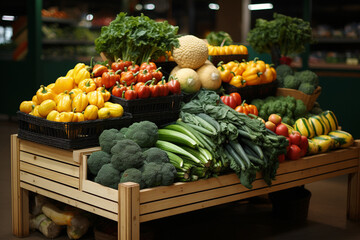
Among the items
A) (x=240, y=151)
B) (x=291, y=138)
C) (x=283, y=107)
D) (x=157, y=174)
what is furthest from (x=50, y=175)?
(x=283, y=107)

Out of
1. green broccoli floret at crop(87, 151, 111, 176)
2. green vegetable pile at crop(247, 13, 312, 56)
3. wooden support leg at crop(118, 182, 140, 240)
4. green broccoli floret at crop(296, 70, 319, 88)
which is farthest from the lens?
green vegetable pile at crop(247, 13, 312, 56)

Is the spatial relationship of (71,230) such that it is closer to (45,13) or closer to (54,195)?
(54,195)

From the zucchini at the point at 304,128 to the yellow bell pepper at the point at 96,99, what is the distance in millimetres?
1719

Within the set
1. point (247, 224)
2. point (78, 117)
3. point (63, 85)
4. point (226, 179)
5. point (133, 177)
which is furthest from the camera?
point (247, 224)

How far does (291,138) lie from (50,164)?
1790 mm

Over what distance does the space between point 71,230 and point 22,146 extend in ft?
2.32

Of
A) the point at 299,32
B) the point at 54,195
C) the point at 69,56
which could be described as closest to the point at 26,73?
the point at 69,56

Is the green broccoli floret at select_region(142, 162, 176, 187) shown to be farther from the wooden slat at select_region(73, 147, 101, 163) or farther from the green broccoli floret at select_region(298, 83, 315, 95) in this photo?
the green broccoli floret at select_region(298, 83, 315, 95)

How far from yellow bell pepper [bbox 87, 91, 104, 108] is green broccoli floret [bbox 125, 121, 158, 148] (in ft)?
0.88

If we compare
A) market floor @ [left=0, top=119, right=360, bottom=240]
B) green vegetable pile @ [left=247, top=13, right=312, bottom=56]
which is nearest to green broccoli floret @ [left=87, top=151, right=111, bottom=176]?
market floor @ [left=0, top=119, right=360, bottom=240]

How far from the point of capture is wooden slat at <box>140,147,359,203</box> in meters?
2.92

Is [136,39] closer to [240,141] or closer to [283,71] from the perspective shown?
[240,141]

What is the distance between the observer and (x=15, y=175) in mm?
3732

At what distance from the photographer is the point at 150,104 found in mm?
3504
